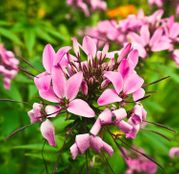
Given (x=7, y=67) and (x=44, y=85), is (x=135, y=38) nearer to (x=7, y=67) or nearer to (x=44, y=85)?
(x=7, y=67)

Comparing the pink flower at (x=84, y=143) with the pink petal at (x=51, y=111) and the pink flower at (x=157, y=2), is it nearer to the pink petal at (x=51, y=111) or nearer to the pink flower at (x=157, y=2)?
the pink petal at (x=51, y=111)

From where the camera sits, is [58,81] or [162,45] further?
[162,45]

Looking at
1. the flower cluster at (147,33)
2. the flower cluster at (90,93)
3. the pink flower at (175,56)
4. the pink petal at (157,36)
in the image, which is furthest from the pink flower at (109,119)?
the pink flower at (175,56)

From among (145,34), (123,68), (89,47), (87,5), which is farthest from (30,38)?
(123,68)

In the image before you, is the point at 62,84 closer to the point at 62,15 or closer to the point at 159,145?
the point at 159,145

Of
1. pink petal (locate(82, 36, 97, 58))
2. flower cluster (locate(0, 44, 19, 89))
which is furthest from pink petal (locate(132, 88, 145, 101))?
flower cluster (locate(0, 44, 19, 89))

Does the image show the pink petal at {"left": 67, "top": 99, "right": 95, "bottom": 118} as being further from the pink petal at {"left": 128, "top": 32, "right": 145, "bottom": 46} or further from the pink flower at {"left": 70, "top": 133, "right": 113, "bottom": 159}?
the pink petal at {"left": 128, "top": 32, "right": 145, "bottom": 46}
